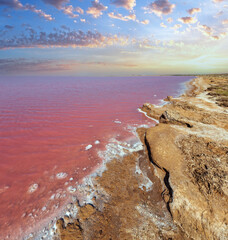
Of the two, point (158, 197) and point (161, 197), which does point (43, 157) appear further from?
point (161, 197)

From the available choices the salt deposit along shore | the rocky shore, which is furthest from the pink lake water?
the rocky shore

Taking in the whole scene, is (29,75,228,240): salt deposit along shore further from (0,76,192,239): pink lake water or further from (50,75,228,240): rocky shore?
(0,76,192,239): pink lake water

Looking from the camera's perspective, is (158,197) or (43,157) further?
(43,157)

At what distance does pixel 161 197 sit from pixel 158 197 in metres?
0.11

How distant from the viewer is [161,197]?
15.2 feet

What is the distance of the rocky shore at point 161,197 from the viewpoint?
3.57 meters

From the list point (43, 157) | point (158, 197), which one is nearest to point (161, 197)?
point (158, 197)

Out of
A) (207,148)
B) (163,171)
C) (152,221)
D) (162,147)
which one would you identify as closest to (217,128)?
(207,148)

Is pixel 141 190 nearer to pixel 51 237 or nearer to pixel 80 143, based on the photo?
pixel 51 237

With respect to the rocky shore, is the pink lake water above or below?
below

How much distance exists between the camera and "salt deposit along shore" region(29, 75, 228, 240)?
358 centimetres

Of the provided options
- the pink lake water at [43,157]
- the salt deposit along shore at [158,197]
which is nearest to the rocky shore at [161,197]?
the salt deposit along shore at [158,197]

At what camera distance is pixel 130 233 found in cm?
355

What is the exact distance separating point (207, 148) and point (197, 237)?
452 cm
